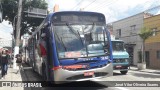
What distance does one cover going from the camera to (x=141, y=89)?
11.5 meters

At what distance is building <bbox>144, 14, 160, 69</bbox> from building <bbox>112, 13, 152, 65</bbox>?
1.73 meters

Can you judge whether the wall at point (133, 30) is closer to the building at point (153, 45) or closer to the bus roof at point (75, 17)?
the building at point (153, 45)

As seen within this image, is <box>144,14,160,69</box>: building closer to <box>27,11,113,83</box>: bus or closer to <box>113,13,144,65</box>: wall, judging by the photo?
<box>113,13,144,65</box>: wall

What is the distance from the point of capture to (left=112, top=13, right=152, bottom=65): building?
126 ft

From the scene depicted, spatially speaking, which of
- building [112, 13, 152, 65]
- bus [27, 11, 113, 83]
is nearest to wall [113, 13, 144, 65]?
building [112, 13, 152, 65]

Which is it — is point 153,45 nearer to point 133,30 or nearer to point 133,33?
point 133,33

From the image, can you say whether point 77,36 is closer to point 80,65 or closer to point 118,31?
point 80,65

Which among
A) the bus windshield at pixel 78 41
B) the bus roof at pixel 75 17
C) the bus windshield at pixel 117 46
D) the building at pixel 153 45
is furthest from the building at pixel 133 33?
the bus windshield at pixel 78 41

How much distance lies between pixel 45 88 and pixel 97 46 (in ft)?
11.3

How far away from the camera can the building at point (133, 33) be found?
38500 mm

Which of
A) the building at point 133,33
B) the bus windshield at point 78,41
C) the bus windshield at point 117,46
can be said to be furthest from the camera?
the building at point 133,33

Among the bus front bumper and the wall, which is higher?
the wall

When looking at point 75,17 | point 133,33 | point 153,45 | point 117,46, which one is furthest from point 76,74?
point 133,33

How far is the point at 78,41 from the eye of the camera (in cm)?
1091
